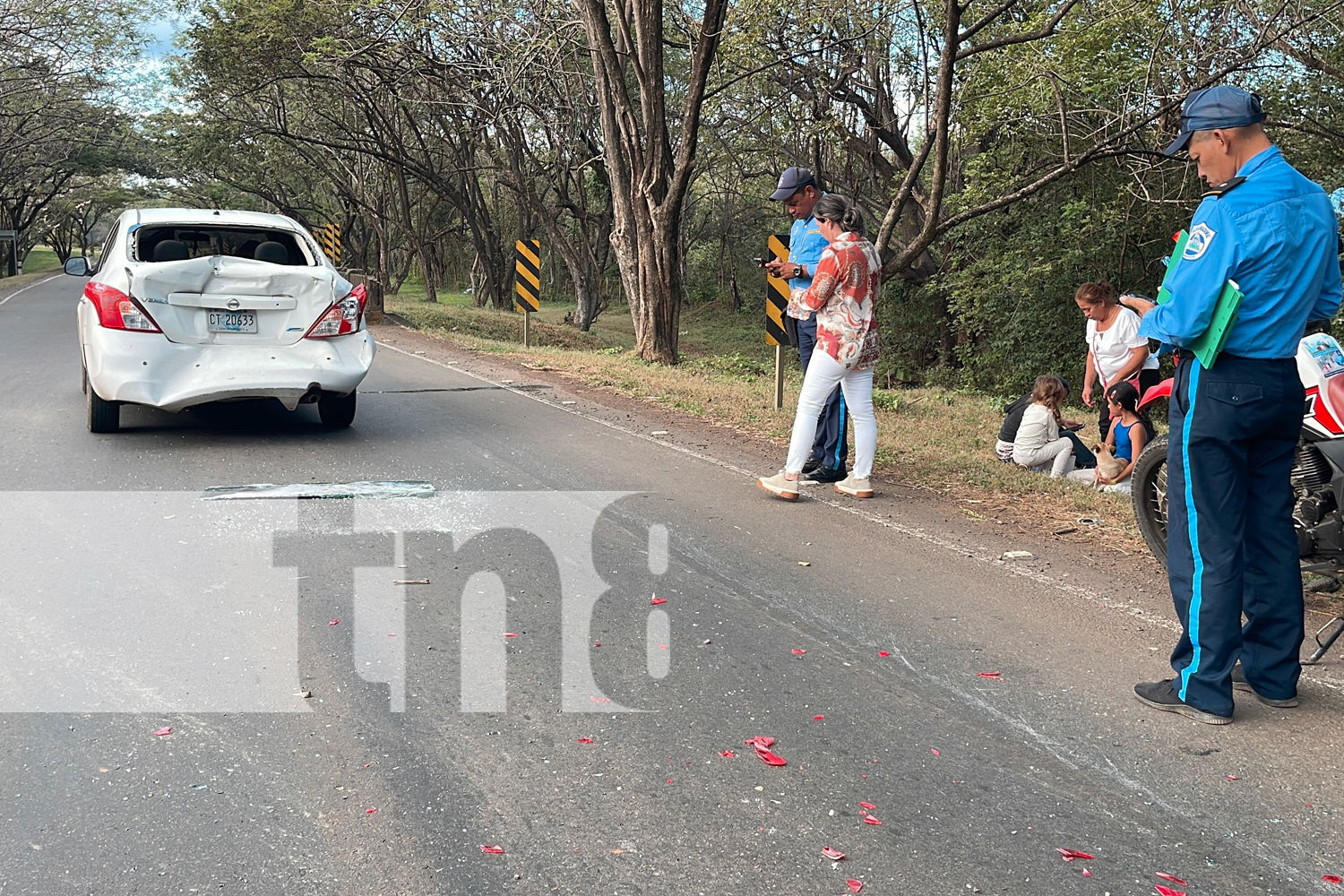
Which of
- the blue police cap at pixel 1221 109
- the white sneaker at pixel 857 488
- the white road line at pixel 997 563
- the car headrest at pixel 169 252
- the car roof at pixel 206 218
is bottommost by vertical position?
the white road line at pixel 997 563

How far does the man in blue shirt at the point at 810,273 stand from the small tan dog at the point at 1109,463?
188 centimetres

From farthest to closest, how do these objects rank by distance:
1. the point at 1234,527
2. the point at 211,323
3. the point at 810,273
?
1. the point at 211,323
2. the point at 810,273
3. the point at 1234,527

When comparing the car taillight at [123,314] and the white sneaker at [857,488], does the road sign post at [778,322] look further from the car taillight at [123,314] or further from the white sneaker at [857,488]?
the car taillight at [123,314]

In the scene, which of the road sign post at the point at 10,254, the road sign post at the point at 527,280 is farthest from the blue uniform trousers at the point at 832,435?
the road sign post at the point at 10,254

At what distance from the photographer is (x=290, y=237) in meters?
9.50

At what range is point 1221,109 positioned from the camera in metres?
4.08

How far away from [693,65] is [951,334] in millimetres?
13647

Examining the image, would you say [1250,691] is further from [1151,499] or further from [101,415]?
[101,415]

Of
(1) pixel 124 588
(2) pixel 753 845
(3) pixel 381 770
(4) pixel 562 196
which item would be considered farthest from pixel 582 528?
(4) pixel 562 196

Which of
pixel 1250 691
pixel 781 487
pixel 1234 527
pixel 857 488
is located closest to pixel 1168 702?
pixel 1250 691

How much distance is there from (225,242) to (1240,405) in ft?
26.3

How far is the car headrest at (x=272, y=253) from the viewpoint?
921 cm

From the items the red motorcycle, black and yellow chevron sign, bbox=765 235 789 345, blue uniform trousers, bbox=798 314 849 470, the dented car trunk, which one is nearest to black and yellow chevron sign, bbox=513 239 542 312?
black and yellow chevron sign, bbox=765 235 789 345

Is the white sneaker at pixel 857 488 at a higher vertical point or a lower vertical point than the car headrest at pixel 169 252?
lower
